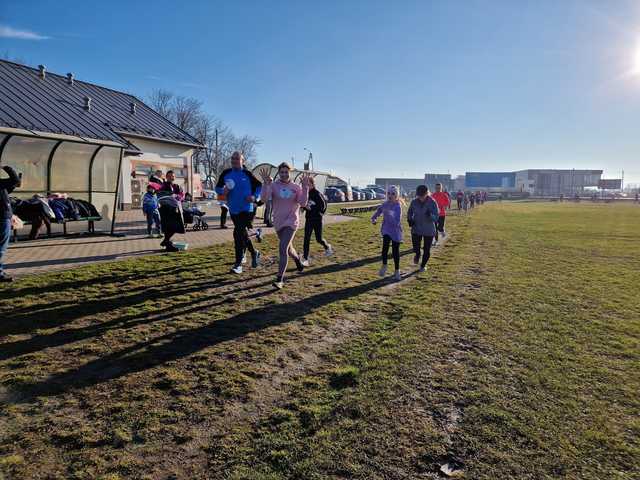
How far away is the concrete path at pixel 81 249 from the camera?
7.61 metres

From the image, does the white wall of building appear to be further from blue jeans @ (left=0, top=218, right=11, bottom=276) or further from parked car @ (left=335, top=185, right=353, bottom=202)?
parked car @ (left=335, top=185, right=353, bottom=202)

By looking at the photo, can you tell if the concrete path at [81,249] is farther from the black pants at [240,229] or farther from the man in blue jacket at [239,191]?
the man in blue jacket at [239,191]

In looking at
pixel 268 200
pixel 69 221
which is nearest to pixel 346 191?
pixel 69 221

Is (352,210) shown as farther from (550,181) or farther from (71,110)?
(550,181)

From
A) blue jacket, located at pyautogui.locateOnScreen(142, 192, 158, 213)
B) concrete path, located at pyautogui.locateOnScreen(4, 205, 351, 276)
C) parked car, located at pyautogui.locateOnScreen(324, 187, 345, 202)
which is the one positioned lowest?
concrete path, located at pyautogui.locateOnScreen(4, 205, 351, 276)

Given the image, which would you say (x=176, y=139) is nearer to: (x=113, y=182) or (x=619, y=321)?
(x=113, y=182)

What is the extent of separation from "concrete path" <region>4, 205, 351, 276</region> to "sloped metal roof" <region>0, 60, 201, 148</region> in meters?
3.07

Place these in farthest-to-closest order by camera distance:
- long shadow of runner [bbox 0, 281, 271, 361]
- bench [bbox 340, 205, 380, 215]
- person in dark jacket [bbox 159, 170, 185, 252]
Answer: bench [bbox 340, 205, 380, 215] → person in dark jacket [bbox 159, 170, 185, 252] → long shadow of runner [bbox 0, 281, 271, 361]

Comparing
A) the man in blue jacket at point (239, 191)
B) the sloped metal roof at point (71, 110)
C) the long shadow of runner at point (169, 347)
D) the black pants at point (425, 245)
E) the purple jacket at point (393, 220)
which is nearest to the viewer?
the long shadow of runner at point (169, 347)

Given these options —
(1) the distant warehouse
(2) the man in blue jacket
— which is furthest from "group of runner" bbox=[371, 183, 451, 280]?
(1) the distant warehouse

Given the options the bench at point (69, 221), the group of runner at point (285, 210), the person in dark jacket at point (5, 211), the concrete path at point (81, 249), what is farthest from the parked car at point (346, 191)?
the person in dark jacket at point (5, 211)

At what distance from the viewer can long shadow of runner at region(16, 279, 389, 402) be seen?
10.8 feet

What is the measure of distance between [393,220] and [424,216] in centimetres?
98

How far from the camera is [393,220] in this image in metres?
7.54
